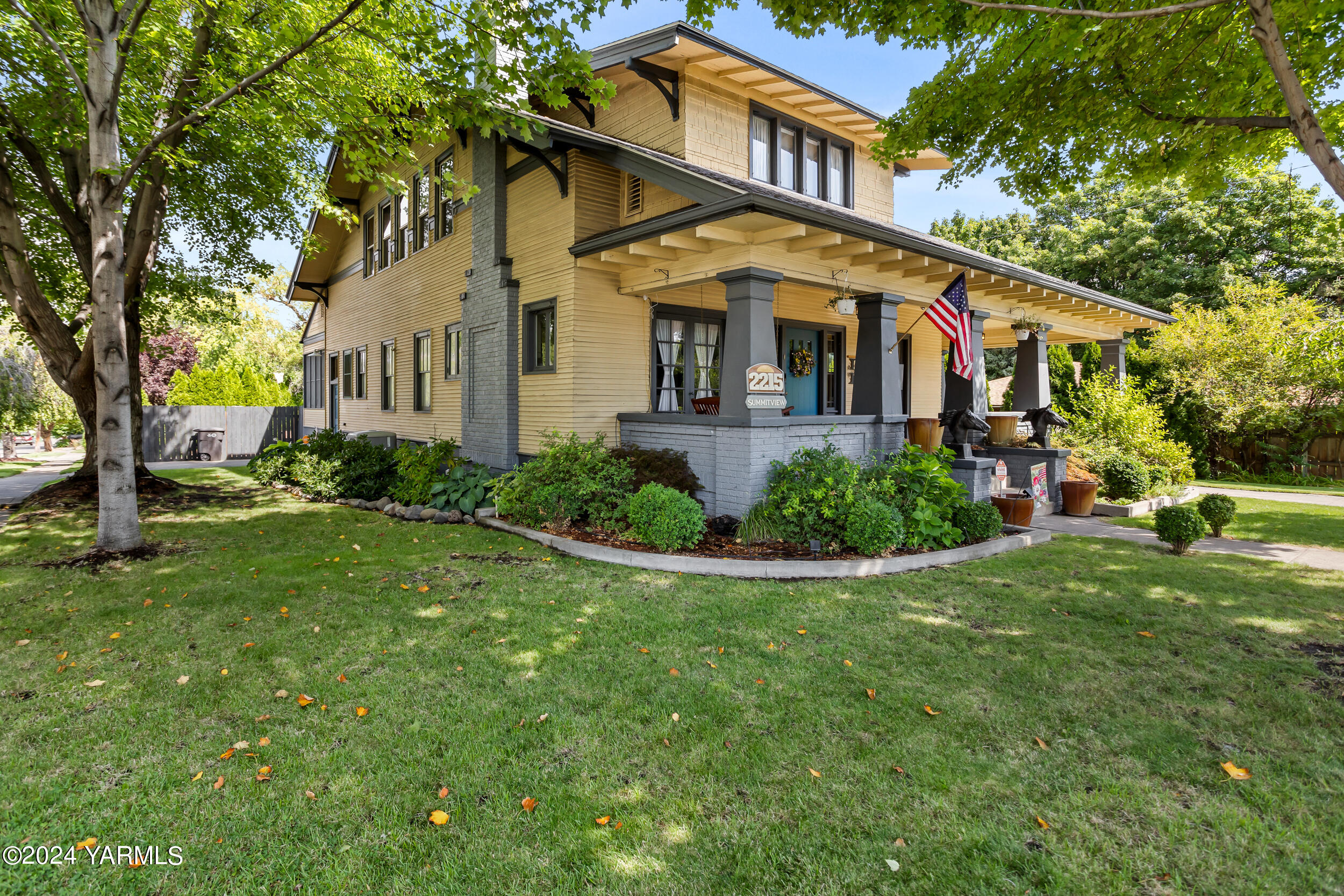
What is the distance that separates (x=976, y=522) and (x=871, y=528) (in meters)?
1.69

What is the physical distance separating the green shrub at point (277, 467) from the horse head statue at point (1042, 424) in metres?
14.4

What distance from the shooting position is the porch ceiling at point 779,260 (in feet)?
24.6

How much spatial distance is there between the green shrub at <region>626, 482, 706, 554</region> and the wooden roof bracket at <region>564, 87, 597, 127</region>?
7272 millimetres

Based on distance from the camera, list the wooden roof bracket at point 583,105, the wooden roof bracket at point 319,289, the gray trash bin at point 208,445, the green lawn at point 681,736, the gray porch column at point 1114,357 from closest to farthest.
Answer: the green lawn at point 681,736, the wooden roof bracket at point 583,105, the gray porch column at point 1114,357, the wooden roof bracket at point 319,289, the gray trash bin at point 208,445

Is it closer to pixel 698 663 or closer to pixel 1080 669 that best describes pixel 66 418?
pixel 698 663

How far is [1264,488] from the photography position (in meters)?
13.9

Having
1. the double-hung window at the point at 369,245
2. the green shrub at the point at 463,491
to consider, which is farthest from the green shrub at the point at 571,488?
the double-hung window at the point at 369,245

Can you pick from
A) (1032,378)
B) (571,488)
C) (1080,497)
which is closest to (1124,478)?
(1080,497)

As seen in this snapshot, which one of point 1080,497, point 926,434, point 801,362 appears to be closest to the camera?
point 926,434

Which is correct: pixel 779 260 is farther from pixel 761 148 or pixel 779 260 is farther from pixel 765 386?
pixel 761 148

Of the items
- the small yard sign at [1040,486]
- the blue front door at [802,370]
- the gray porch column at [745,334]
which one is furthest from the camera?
the blue front door at [802,370]

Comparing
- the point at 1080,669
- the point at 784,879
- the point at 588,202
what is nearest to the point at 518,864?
the point at 784,879

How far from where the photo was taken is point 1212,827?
2.57 meters

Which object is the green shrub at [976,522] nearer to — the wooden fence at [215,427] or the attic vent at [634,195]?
the attic vent at [634,195]
